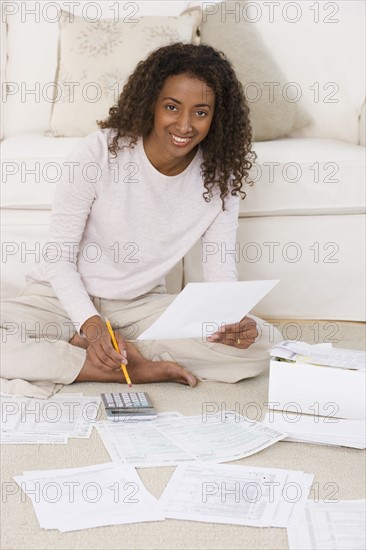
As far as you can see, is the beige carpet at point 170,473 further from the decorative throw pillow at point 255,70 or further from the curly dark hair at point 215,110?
the decorative throw pillow at point 255,70

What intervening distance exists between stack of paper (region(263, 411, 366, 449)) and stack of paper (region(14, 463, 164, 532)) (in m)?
0.36

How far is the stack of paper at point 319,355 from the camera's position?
1.84m

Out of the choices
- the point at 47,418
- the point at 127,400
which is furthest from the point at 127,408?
the point at 47,418

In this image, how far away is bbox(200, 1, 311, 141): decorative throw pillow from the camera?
2.72 m

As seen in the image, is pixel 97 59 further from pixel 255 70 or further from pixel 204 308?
pixel 204 308

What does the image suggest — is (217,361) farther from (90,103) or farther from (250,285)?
(90,103)

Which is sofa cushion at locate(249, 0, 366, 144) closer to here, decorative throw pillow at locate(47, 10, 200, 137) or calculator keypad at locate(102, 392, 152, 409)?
decorative throw pillow at locate(47, 10, 200, 137)

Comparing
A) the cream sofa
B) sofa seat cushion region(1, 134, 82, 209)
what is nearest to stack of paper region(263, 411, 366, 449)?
the cream sofa

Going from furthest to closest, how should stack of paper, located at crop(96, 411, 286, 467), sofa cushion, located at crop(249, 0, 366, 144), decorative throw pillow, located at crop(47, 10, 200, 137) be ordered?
sofa cushion, located at crop(249, 0, 366, 144), decorative throw pillow, located at crop(47, 10, 200, 137), stack of paper, located at crop(96, 411, 286, 467)

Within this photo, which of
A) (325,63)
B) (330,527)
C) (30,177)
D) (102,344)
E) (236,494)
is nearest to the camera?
(330,527)

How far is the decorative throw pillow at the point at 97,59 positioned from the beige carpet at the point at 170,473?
3.39 ft

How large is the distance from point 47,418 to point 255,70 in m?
1.40

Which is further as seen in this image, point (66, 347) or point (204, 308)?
point (66, 347)

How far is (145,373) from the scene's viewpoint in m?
2.04
